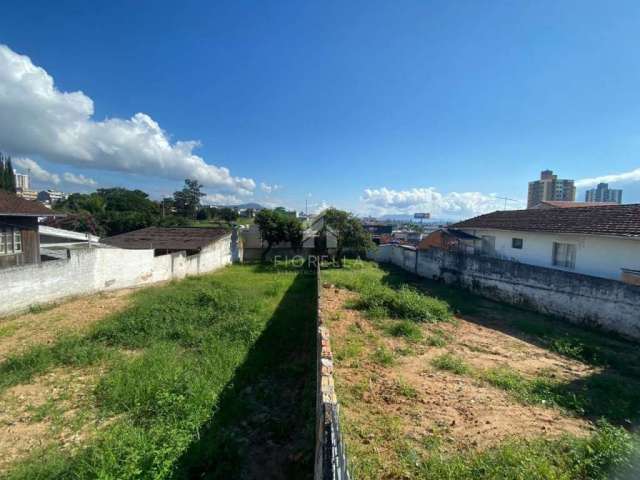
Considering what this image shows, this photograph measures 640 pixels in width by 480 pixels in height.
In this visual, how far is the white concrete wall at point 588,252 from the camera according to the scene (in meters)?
9.31

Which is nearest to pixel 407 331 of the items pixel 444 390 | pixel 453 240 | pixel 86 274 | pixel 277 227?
pixel 444 390

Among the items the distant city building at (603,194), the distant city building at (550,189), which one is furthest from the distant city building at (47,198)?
the distant city building at (603,194)

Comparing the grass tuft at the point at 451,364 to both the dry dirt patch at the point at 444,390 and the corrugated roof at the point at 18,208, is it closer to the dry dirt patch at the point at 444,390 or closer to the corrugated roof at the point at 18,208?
the dry dirt patch at the point at 444,390

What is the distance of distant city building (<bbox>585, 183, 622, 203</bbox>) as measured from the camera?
194 feet

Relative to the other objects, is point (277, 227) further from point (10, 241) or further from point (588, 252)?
point (588, 252)

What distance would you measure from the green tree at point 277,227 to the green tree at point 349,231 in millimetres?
3825

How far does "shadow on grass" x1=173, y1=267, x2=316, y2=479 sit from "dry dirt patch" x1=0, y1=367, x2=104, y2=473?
5.02 ft

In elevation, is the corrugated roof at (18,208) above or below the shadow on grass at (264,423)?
above

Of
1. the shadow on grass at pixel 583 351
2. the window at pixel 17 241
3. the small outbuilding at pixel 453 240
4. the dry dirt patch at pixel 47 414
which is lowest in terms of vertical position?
the dry dirt patch at pixel 47 414

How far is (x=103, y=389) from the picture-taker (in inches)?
170

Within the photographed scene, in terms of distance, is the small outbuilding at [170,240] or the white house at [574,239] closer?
the white house at [574,239]

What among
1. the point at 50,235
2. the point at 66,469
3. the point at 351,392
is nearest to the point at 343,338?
the point at 351,392

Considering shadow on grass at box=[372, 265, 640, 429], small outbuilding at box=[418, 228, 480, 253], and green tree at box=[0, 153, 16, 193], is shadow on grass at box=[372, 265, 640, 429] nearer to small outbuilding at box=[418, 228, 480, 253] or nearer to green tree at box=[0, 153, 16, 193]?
small outbuilding at box=[418, 228, 480, 253]

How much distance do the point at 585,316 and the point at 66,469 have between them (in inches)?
457
